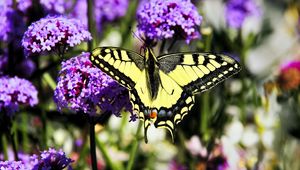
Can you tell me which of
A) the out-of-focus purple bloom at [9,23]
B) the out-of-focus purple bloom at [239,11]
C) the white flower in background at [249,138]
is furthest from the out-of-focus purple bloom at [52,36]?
the out-of-focus purple bloom at [239,11]

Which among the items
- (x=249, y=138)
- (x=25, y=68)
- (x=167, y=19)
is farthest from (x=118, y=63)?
(x=249, y=138)

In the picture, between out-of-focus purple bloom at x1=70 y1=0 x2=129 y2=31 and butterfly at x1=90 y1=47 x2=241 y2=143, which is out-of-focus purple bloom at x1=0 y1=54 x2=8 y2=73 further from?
butterfly at x1=90 y1=47 x2=241 y2=143

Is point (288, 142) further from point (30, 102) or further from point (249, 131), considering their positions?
point (30, 102)

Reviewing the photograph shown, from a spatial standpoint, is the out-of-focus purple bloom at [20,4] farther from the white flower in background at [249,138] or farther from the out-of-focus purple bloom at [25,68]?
the white flower in background at [249,138]

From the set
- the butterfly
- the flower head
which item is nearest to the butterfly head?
the butterfly

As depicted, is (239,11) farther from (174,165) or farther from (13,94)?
(13,94)

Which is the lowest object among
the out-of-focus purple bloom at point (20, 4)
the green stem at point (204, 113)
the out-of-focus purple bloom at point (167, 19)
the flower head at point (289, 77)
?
the green stem at point (204, 113)
